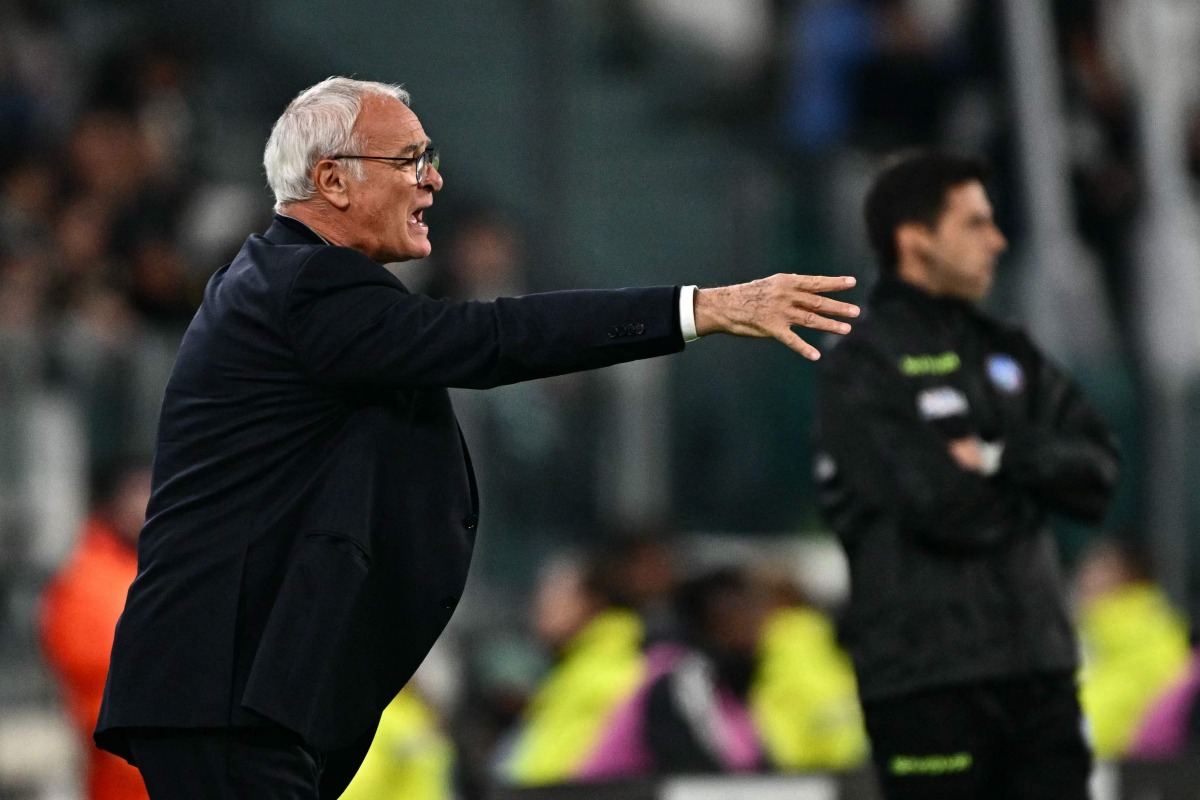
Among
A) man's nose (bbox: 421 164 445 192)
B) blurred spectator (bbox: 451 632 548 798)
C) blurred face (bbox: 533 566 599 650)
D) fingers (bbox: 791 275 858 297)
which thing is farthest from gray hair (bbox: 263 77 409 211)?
blurred face (bbox: 533 566 599 650)

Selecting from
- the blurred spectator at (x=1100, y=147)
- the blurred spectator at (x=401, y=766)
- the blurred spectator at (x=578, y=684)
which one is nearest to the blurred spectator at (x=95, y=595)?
the blurred spectator at (x=401, y=766)

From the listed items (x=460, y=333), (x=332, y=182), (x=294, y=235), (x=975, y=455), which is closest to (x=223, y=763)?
(x=460, y=333)

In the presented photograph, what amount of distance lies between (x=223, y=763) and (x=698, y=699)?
3349 millimetres

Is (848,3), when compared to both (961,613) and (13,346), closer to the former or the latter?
(13,346)

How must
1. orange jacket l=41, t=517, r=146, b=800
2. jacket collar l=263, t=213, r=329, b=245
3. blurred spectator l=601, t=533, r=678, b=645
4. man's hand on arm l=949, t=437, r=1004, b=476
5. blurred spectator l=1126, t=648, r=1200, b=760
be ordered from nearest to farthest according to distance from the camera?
jacket collar l=263, t=213, r=329, b=245 < man's hand on arm l=949, t=437, r=1004, b=476 < orange jacket l=41, t=517, r=146, b=800 < blurred spectator l=1126, t=648, r=1200, b=760 < blurred spectator l=601, t=533, r=678, b=645

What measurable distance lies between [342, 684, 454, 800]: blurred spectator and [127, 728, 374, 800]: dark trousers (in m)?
2.89

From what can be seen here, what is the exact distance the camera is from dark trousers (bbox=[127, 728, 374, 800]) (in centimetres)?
326

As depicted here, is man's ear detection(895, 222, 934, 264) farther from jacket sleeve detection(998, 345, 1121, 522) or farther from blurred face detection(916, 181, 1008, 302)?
jacket sleeve detection(998, 345, 1121, 522)

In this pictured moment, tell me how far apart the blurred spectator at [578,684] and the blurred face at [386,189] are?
3332 mm

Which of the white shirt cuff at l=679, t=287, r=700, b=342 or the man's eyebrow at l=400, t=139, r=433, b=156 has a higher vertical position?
the man's eyebrow at l=400, t=139, r=433, b=156

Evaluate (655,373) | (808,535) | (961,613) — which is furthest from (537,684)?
(961,613)

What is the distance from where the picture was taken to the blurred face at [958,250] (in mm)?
4707

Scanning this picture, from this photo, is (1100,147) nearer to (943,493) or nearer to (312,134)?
(943,493)

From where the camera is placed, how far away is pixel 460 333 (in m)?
3.27
